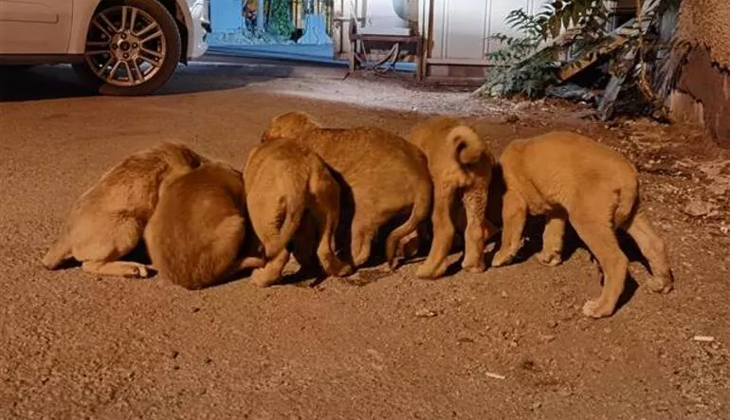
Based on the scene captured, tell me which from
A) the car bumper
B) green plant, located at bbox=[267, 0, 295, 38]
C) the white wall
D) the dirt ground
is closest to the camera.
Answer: the dirt ground

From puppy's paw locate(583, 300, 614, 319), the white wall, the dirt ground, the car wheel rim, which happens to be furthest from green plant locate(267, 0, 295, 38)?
puppy's paw locate(583, 300, 614, 319)

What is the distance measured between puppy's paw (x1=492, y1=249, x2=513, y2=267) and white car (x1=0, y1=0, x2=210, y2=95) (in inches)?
222

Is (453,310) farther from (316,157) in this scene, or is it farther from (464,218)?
(316,157)

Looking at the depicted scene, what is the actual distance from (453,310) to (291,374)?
2.80 feet

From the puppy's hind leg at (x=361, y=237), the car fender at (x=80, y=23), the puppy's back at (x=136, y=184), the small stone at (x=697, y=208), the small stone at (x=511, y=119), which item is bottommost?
the small stone at (x=511, y=119)

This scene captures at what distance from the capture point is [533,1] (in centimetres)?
1264

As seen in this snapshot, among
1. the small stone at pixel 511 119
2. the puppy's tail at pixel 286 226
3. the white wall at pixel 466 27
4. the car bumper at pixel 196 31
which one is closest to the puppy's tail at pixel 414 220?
the puppy's tail at pixel 286 226

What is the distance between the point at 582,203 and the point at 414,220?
719mm

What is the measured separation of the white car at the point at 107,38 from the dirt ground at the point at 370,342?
3.38 meters

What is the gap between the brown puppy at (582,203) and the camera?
334cm

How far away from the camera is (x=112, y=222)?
11.7ft

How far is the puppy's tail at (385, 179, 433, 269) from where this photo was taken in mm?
3570

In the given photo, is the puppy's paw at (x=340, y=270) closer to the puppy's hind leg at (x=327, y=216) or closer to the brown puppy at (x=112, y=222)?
the puppy's hind leg at (x=327, y=216)

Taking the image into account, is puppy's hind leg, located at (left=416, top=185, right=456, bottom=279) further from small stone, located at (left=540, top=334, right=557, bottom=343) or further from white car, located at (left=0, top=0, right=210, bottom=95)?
white car, located at (left=0, top=0, right=210, bottom=95)
